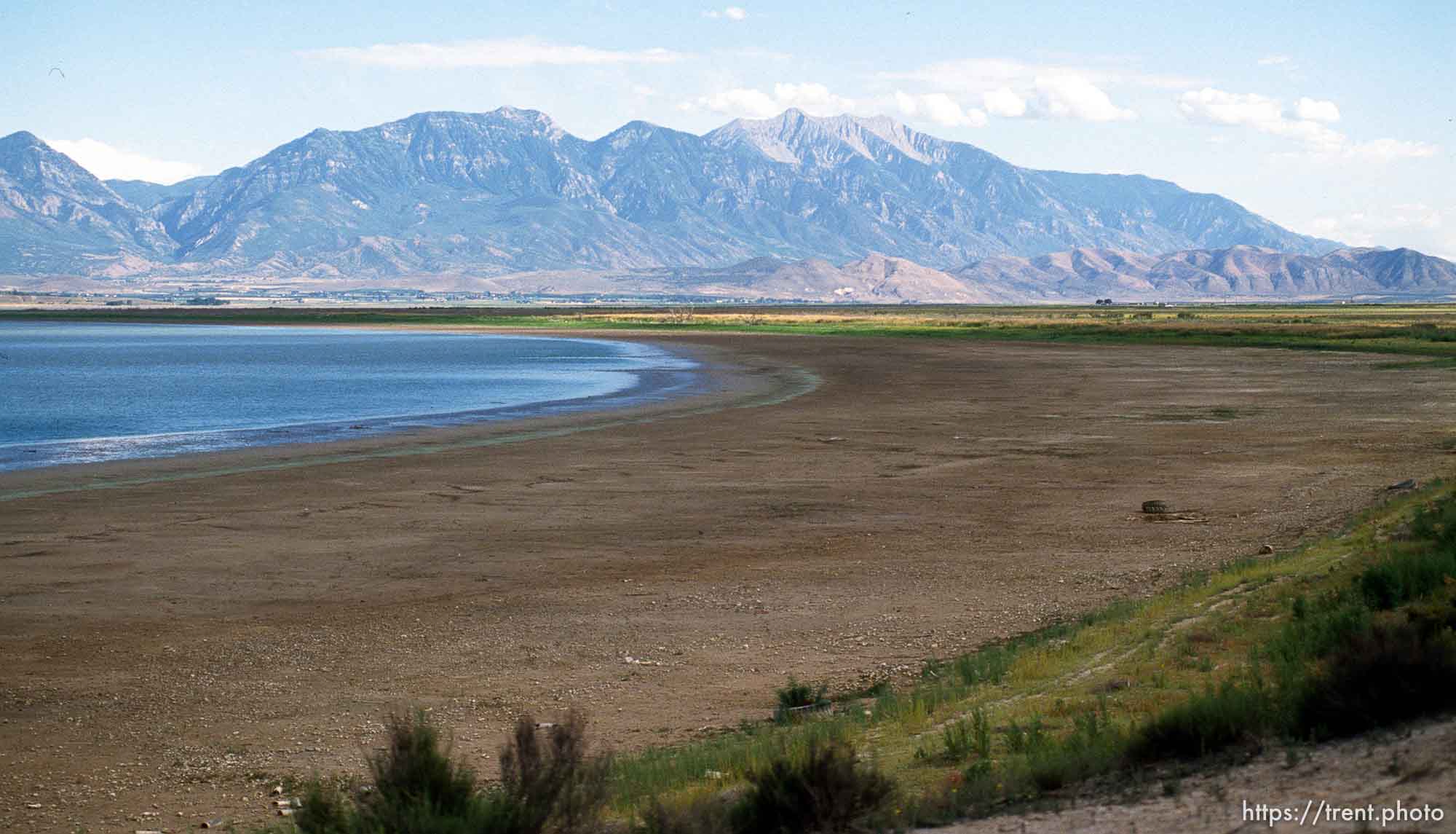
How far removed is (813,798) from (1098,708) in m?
3.05

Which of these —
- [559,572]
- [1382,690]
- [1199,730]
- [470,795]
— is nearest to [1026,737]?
[1199,730]

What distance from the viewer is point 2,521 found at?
20344 millimetres

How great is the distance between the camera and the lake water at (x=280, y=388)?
34594 millimetres

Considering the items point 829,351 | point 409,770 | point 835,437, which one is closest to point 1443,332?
point 829,351

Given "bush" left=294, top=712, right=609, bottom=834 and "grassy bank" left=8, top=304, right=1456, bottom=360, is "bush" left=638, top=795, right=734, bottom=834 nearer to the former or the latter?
"bush" left=294, top=712, right=609, bottom=834

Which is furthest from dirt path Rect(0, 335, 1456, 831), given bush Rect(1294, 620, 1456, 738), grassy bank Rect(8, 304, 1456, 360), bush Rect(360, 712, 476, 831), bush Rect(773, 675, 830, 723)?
grassy bank Rect(8, 304, 1456, 360)

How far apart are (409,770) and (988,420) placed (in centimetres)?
2941

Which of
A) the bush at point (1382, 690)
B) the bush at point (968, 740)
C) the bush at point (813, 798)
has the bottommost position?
the bush at point (968, 740)

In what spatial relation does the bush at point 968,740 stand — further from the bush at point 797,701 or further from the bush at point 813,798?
the bush at point 797,701

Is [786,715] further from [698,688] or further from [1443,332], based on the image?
[1443,332]

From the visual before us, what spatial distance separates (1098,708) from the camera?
9008 millimetres

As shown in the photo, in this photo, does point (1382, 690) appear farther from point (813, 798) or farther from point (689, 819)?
point (689, 819)

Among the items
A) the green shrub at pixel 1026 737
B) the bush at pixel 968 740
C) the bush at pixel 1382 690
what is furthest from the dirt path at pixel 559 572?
the bush at pixel 1382 690

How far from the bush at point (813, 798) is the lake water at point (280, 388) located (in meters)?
25.5
